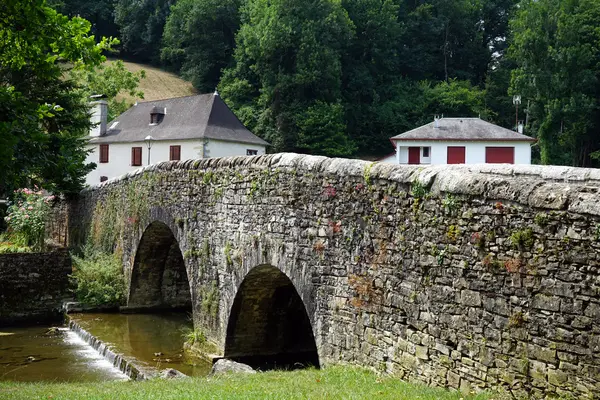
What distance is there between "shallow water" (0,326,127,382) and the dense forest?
105 feet

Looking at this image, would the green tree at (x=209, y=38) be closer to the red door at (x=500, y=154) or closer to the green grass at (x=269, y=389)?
the red door at (x=500, y=154)

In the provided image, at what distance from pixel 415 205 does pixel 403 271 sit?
0.83 metres

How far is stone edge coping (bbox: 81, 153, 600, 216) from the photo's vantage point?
19.1 ft

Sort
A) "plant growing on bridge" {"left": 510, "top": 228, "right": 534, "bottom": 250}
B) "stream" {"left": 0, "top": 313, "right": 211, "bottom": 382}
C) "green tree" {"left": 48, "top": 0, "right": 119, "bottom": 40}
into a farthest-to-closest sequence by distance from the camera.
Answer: "green tree" {"left": 48, "top": 0, "right": 119, "bottom": 40}
"stream" {"left": 0, "top": 313, "right": 211, "bottom": 382}
"plant growing on bridge" {"left": 510, "top": 228, "right": 534, "bottom": 250}

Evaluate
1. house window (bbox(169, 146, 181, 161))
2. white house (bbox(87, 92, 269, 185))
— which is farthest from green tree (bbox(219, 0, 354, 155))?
house window (bbox(169, 146, 181, 161))

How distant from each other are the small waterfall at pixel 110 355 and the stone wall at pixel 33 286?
6.42 feet

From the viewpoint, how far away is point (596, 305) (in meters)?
5.58

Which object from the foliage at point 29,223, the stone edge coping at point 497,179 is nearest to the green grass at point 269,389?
the stone edge coping at point 497,179

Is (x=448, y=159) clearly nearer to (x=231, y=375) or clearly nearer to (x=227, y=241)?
(x=227, y=241)

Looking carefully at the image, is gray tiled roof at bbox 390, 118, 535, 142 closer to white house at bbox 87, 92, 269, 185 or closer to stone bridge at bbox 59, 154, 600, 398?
white house at bbox 87, 92, 269, 185

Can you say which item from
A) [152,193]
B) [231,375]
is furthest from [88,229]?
[231,375]

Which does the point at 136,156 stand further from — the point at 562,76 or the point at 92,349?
the point at 92,349

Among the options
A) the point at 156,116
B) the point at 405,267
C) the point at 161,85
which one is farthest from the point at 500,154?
the point at 161,85

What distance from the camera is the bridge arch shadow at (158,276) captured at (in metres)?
19.2
